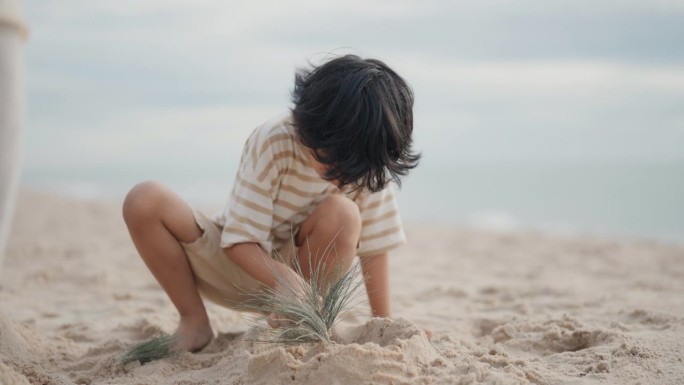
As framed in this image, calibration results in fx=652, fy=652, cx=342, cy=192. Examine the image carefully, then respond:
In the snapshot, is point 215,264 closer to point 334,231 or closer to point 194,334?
point 194,334

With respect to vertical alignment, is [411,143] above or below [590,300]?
above

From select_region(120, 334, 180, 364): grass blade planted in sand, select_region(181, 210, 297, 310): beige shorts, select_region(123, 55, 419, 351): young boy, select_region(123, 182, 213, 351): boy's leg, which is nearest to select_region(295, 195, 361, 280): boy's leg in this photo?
select_region(123, 55, 419, 351): young boy

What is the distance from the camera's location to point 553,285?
3791mm

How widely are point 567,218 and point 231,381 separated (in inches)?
440

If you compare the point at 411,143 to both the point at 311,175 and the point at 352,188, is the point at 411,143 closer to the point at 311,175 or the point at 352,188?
the point at 352,188

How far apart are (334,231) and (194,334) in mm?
657

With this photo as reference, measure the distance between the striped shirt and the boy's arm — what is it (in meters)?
0.06

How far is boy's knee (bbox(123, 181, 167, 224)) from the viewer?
2273 millimetres

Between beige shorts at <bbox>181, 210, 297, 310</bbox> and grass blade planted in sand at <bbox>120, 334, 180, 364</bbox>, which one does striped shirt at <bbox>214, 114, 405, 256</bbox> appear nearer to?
beige shorts at <bbox>181, 210, 297, 310</bbox>

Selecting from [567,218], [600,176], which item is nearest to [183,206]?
[567,218]

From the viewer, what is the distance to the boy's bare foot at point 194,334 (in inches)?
91.8

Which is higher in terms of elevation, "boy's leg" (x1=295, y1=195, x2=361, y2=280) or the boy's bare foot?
"boy's leg" (x1=295, y1=195, x2=361, y2=280)

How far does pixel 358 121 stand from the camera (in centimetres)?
199

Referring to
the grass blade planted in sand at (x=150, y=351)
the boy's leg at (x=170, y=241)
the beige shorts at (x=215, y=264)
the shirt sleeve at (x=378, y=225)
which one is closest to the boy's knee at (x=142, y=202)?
the boy's leg at (x=170, y=241)
